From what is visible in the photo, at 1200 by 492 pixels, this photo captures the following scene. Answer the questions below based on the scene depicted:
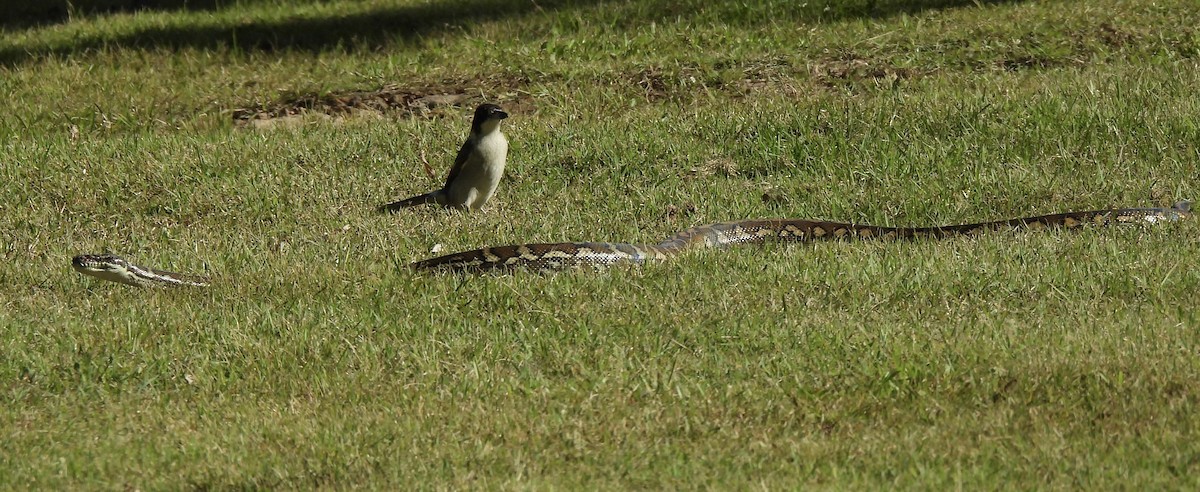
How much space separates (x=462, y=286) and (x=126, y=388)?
1772 millimetres

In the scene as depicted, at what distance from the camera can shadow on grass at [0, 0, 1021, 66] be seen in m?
14.1

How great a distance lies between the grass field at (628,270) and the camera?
5.05 meters

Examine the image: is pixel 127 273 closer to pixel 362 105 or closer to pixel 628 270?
pixel 628 270

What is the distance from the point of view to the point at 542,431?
17.1 feet

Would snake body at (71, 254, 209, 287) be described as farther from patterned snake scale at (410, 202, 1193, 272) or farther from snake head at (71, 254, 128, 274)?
patterned snake scale at (410, 202, 1193, 272)

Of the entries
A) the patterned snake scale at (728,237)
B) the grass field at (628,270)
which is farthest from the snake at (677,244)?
the grass field at (628,270)

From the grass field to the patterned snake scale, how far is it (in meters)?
0.27

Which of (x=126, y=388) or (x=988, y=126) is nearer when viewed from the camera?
(x=126, y=388)

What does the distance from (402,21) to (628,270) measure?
9209mm

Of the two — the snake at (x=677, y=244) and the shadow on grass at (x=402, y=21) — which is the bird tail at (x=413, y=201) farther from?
the shadow on grass at (x=402, y=21)

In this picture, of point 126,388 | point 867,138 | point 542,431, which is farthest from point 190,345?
point 867,138

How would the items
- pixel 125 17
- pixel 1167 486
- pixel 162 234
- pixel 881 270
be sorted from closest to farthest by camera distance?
pixel 1167 486 → pixel 881 270 → pixel 162 234 → pixel 125 17

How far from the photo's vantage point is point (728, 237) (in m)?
8.13

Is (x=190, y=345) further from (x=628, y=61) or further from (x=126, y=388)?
(x=628, y=61)
